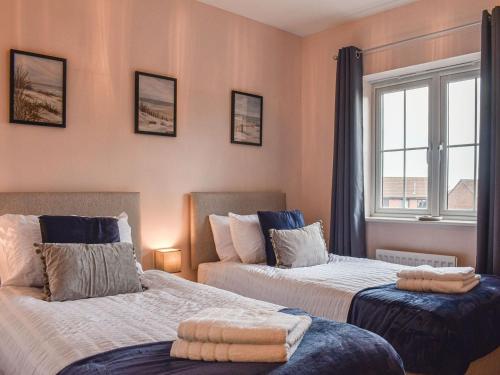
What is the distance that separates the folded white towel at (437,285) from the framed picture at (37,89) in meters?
2.33

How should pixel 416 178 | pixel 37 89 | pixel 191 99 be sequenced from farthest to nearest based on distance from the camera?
1. pixel 416 178
2. pixel 191 99
3. pixel 37 89

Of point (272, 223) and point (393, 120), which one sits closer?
point (272, 223)

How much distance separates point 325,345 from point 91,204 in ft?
6.41

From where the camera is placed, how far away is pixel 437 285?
7.59ft

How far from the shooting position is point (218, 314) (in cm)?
156

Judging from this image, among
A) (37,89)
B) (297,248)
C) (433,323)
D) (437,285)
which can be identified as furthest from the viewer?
(297,248)

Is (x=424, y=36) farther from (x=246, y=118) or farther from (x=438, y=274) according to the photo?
(x=438, y=274)

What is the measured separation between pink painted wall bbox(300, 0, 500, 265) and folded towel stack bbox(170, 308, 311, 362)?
236 cm

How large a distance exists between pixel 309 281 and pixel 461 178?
164cm

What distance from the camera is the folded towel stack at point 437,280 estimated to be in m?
2.29

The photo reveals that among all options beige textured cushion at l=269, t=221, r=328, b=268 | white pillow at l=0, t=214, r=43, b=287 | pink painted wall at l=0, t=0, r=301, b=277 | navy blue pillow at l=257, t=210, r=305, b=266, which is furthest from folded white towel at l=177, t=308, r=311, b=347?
pink painted wall at l=0, t=0, r=301, b=277

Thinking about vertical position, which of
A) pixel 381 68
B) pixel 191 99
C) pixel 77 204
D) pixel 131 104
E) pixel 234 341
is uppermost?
pixel 381 68

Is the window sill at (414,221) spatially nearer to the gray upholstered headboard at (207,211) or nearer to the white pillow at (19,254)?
the gray upholstered headboard at (207,211)

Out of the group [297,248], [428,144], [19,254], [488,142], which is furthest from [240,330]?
[428,144]
